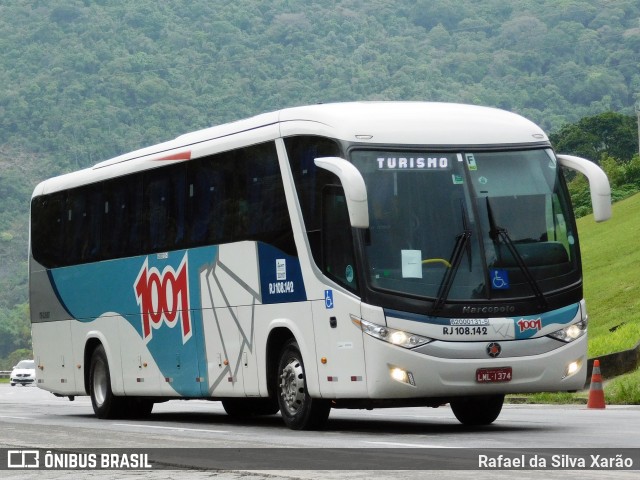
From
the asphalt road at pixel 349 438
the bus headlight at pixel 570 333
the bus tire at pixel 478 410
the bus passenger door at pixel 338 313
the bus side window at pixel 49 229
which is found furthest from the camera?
the bus side window at pixel 49 229

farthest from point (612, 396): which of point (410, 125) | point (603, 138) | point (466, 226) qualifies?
point (603, 138)

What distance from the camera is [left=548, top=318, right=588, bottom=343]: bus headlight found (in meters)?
16.7

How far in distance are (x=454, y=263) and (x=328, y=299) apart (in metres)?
1.49

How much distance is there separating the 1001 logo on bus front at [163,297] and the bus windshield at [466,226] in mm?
4927

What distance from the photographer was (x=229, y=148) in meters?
19.6

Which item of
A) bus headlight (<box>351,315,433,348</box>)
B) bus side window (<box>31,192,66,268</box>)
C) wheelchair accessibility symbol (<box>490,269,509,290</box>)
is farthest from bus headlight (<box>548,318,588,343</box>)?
bus side window (<box>31,192,66,268</box>)

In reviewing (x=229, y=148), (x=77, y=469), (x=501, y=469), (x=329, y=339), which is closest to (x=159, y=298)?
(x=229, y=148)

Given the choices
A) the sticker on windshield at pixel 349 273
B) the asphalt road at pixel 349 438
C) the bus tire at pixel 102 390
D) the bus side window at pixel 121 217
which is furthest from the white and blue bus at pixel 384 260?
the bus tire at pixel 102 390

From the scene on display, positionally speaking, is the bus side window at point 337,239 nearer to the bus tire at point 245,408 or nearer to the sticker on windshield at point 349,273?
the sticker on windshield at point 349,273

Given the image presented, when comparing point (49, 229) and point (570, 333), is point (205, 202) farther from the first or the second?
point (49, 229)

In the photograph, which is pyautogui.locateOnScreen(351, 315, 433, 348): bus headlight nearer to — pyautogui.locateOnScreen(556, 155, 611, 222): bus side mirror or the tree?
pyautogui.locateOnScreen(556, 155, 611, 222): bus side mirror

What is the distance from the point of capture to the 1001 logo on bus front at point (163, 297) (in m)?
21.0

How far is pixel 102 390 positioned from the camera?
2400cm

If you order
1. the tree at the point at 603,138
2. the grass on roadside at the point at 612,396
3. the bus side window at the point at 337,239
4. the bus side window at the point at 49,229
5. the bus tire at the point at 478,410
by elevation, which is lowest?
the grass on roadside at the point at 612,396
